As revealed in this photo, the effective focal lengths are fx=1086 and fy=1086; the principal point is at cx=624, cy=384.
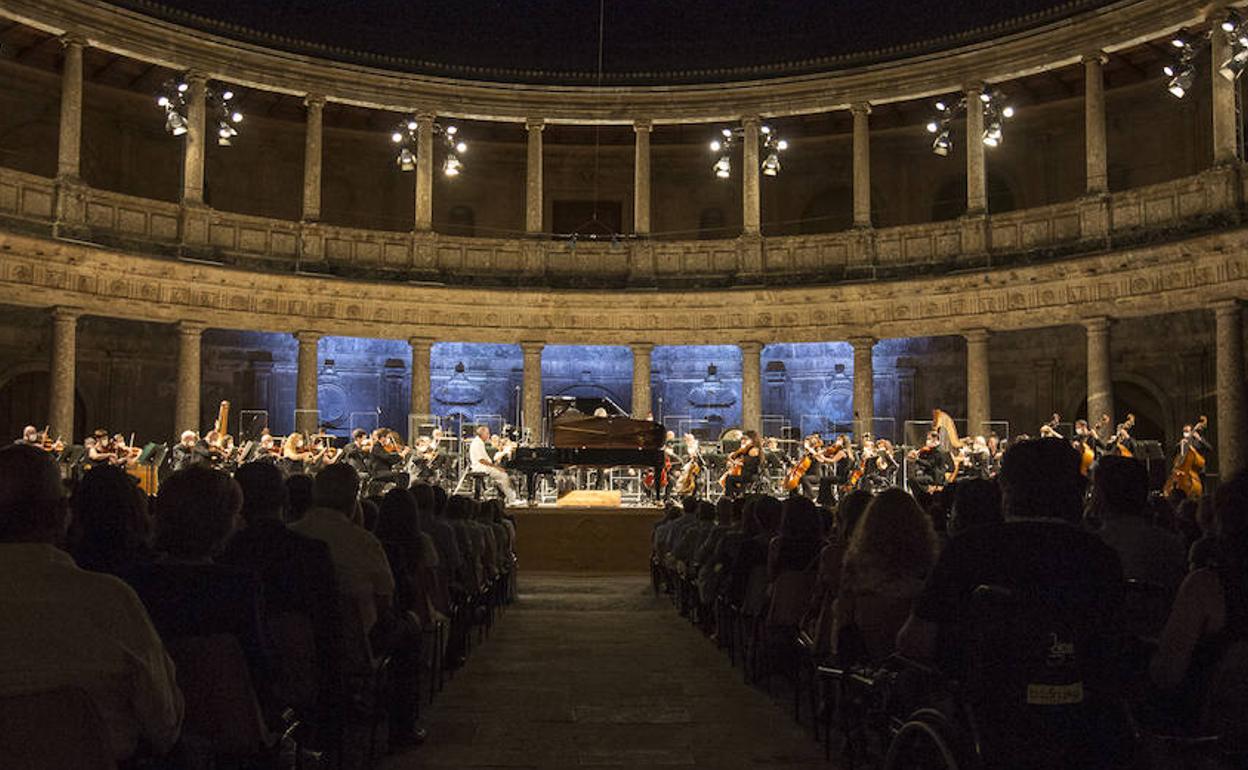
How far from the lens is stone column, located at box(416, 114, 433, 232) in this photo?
25547mm

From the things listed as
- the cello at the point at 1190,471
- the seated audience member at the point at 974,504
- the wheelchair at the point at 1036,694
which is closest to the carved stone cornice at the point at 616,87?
the cello at the point at 1190,471

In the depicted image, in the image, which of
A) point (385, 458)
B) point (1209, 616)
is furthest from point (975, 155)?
point (1209, 616)

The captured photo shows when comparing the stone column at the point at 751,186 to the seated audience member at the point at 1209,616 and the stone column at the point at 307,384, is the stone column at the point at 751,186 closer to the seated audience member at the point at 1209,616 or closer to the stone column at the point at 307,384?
the stone column at the point at 307,384

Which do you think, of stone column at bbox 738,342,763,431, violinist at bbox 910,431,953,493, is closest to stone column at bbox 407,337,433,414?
stone column at bbox 738,342,763,431

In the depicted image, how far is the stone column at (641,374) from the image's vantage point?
Result: 2578 centimetres

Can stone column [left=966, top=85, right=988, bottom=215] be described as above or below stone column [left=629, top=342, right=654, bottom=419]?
above

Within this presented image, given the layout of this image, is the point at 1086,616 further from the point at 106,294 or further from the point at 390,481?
the point at 106,294

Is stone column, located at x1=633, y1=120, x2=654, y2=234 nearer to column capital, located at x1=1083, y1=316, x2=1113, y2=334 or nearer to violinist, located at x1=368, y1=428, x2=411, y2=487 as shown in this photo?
violinist, located at x1=368, y1=428, x2=411, y2=487

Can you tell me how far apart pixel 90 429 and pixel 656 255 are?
1369 centimetres

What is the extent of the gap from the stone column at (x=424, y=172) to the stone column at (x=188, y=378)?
5.59 meters

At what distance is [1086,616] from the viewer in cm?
327

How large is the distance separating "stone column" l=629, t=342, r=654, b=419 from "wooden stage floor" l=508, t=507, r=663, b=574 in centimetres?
980

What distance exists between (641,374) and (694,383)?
3215mm

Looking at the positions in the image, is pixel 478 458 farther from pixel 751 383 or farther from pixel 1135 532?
pixel 1135 532
